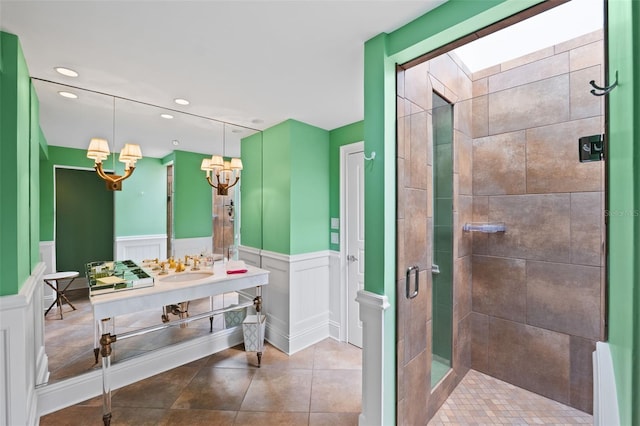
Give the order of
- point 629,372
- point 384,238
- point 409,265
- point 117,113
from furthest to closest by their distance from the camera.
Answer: point 117,113, point 409,265, point 384,238, point 629,372

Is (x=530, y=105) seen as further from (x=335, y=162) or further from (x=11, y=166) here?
(x=11, y=166)

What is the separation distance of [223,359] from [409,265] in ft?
6.96

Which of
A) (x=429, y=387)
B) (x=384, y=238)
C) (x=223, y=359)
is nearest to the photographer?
(x=384, y=238)

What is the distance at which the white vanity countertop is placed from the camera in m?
1.85

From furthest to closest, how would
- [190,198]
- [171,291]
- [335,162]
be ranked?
[335,162] < [190,198] < [171,291]

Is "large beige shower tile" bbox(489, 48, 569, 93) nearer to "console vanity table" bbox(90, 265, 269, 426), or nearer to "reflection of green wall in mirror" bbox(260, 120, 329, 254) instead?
"reflection of green wall in mirror" bbox(260, 120, 329, 254)

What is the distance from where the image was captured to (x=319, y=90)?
2158 mm

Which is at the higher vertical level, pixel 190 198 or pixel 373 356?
pixel 190 198

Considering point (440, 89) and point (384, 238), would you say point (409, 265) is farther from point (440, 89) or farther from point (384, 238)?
point (440, 89)

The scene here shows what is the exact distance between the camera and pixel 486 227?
7.23 feet

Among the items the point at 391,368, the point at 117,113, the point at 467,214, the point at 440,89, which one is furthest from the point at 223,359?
the point at 440,89

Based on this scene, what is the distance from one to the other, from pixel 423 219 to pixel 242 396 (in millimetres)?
1944

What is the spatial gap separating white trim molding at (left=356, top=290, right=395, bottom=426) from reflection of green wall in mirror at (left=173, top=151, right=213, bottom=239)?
73.1 inches

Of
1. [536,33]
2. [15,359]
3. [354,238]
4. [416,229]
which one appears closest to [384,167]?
[416,229]
